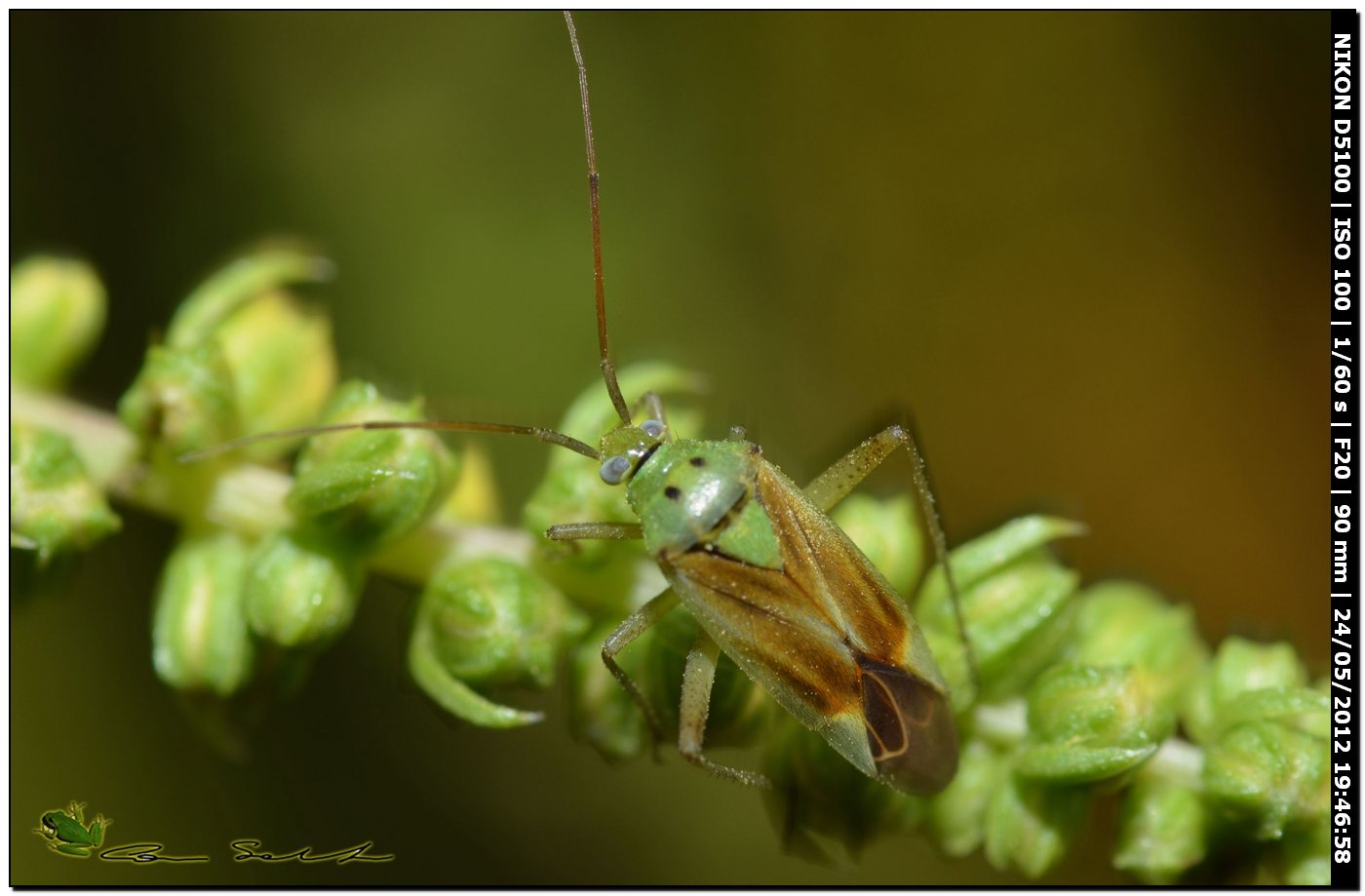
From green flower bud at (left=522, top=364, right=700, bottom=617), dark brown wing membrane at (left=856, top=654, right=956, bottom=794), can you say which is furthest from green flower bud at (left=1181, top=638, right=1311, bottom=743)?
green flower bud at (left=522, top=364, right=700, bottom=617)

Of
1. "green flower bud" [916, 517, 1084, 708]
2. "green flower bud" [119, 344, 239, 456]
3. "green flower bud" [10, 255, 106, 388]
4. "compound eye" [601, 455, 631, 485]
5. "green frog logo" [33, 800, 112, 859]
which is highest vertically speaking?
"green flower bud" [10, 255, 106, 388]

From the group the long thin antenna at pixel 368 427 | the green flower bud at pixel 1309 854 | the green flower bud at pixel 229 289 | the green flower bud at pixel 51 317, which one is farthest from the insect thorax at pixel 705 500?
the green flower bud at pixel 51 317

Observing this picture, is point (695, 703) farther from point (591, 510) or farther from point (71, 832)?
point (71, 832)

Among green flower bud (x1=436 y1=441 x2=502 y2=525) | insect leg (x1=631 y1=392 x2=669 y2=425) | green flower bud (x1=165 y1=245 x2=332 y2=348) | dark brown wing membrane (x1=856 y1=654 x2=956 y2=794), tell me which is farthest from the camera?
insect leg (x1=631 y1=392 x2=669 y2=425)

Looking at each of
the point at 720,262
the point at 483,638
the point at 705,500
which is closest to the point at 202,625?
the point at 483,638

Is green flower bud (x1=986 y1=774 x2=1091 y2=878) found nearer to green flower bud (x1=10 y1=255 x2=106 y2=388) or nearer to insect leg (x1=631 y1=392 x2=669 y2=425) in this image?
insect leg (x1=631 y1=392 x2=669 y2=425)

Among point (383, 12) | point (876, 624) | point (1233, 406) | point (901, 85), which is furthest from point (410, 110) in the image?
point (1233, 406)
